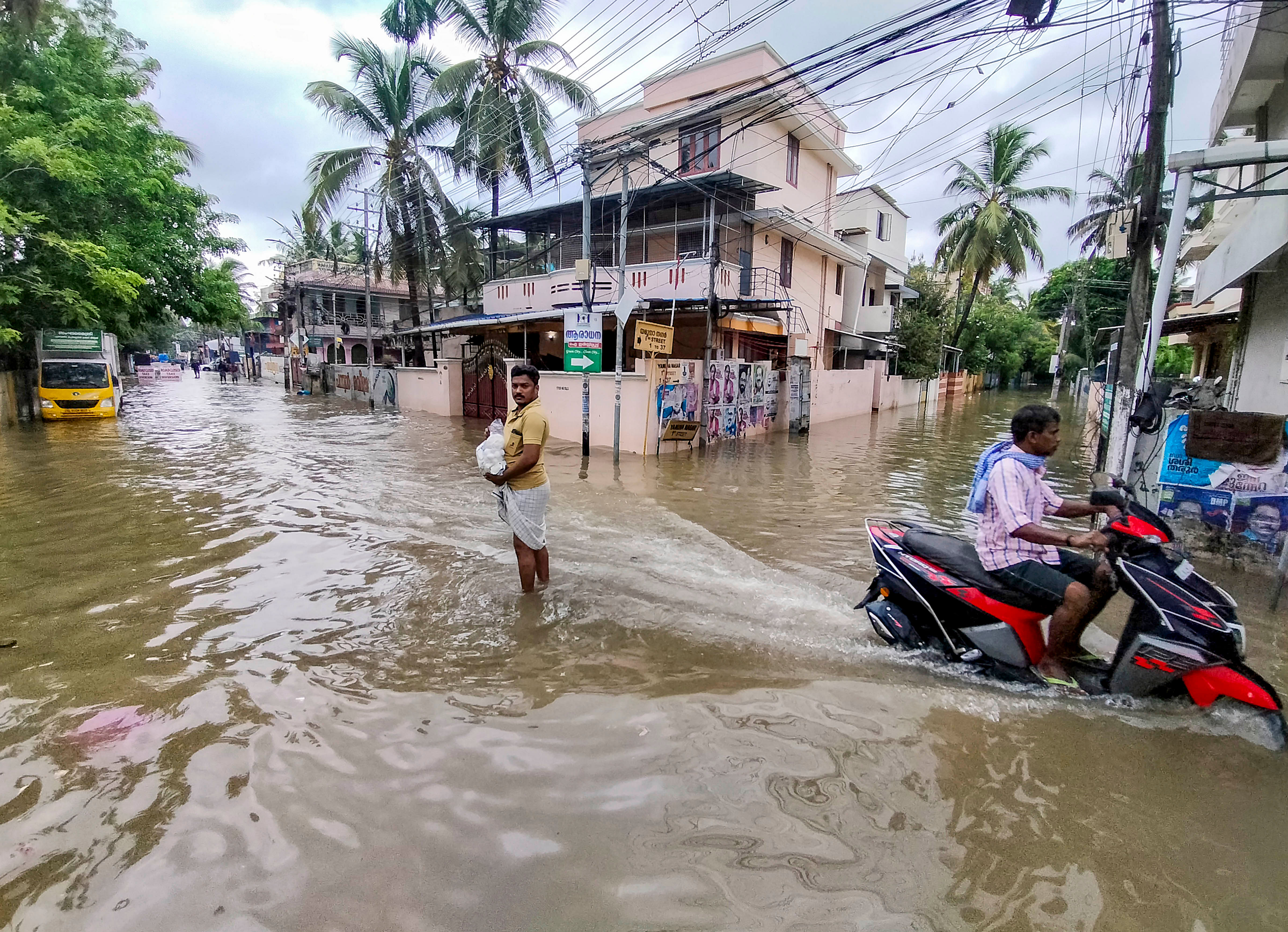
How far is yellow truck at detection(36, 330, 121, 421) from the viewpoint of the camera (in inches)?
659

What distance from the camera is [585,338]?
12922 millimetres

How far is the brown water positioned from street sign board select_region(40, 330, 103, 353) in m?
14.5

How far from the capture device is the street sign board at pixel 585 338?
12906 mm

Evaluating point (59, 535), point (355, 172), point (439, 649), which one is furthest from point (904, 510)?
point (355, 172)

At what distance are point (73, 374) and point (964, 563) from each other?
21618 millimetres

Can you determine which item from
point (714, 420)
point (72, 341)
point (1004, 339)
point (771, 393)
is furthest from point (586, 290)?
point (1004, 339)

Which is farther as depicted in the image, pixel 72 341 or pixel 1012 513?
pixel 72 341

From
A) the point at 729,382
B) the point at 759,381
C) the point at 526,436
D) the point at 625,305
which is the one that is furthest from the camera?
the point at 759,381

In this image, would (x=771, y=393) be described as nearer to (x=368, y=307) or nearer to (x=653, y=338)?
(x=653, y=338)

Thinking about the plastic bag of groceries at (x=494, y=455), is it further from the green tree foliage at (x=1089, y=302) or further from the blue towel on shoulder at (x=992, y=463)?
the green tree foliage at (x=1089, y=302)

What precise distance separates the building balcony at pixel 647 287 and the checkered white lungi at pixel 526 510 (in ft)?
33.1

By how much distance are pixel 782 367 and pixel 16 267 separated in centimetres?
1900

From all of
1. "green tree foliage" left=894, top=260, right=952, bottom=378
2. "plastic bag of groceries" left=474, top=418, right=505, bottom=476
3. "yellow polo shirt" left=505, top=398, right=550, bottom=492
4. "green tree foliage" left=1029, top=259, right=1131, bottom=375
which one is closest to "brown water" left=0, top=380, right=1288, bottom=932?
"yellow polo shirt" left=505, top=398, right=550, bottom=492

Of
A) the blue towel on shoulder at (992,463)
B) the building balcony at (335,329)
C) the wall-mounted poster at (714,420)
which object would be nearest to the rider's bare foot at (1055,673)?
the blue towel on shoulder at (992,463)
